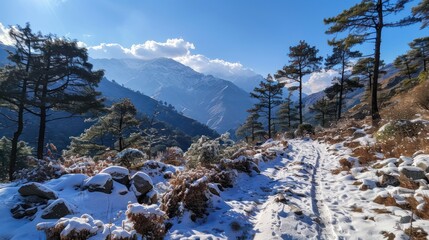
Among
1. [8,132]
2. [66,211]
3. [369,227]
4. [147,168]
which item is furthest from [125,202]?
[8,132]

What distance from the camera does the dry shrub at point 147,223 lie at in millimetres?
4039

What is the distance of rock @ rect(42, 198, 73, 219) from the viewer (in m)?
4.50

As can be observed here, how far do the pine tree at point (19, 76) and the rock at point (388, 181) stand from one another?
1902cm

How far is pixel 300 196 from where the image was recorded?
6.02 m

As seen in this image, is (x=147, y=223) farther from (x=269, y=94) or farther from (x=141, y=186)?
(x=269, y=94)

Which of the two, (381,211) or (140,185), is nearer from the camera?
(381,211)

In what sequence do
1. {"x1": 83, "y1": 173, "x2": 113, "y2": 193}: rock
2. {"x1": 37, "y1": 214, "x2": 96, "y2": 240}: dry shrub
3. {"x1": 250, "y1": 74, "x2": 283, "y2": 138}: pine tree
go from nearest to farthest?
{"x1": 37, "y1": 214, "x2": 96, "y2": 240}: dry shrub
{"x1": 83, "y1": 173, "x2": 113, "y2": 193}: rock
{"x1": 250, "y1": 74, "x2": 283, "y2": 138}: pine tree

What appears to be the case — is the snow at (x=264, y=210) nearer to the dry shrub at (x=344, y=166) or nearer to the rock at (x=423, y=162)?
the rock at (x=423, y=162)

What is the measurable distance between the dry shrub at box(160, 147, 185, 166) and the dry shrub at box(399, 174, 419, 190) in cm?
720

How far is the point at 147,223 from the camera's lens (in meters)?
4.10

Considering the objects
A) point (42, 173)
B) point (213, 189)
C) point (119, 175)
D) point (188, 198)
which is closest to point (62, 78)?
point (42, 173)

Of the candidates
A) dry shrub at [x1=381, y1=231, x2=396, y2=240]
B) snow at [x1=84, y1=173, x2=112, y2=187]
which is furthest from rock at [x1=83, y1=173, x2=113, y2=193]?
dry shrub at [x1=381, y1=231, x2=396, y2=240]

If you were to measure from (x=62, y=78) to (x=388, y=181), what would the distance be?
2006cm

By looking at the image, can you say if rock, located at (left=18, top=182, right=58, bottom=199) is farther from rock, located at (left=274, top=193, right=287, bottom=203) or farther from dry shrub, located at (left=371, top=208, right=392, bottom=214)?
dry shrub, located at (left=371, top=208, right=392, bottom=214)
